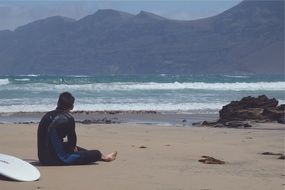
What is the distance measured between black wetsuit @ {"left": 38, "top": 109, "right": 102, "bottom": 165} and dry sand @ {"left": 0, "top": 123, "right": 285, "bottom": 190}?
0.13 meters

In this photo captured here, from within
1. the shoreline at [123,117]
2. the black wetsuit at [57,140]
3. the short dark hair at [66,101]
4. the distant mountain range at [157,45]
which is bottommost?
the shoreline at [123,117]

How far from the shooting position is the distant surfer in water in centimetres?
678

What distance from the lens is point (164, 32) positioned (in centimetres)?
16588

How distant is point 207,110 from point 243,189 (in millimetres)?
14633

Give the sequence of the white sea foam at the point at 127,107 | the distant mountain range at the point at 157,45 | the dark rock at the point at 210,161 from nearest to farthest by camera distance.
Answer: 1. the dark rock at the point at 210,161
2. the white sea foam at the point at 127,107
3. the distant mountain range at the point at 157,45

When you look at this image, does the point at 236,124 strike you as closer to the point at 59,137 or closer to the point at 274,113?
the point at 274,113

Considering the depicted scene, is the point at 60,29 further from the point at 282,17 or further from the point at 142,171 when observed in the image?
the point at 142,171

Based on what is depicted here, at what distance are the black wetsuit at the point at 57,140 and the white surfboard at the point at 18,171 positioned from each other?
2.17ft

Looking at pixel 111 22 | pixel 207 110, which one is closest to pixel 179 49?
pixel 111 22

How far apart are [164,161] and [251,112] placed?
8.34 meters

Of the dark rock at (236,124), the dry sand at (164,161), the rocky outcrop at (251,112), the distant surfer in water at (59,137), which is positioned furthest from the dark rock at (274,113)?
the distant surfer in water at (59,137)

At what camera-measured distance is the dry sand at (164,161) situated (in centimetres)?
582

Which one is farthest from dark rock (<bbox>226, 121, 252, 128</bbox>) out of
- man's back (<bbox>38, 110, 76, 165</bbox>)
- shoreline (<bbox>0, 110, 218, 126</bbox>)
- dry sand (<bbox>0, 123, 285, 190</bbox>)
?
man's back (<bbox>38, 110, 76, 165</bbox>)

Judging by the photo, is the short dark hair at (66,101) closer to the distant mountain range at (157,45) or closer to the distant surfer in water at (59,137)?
the distant surfer in water at (59,137)
